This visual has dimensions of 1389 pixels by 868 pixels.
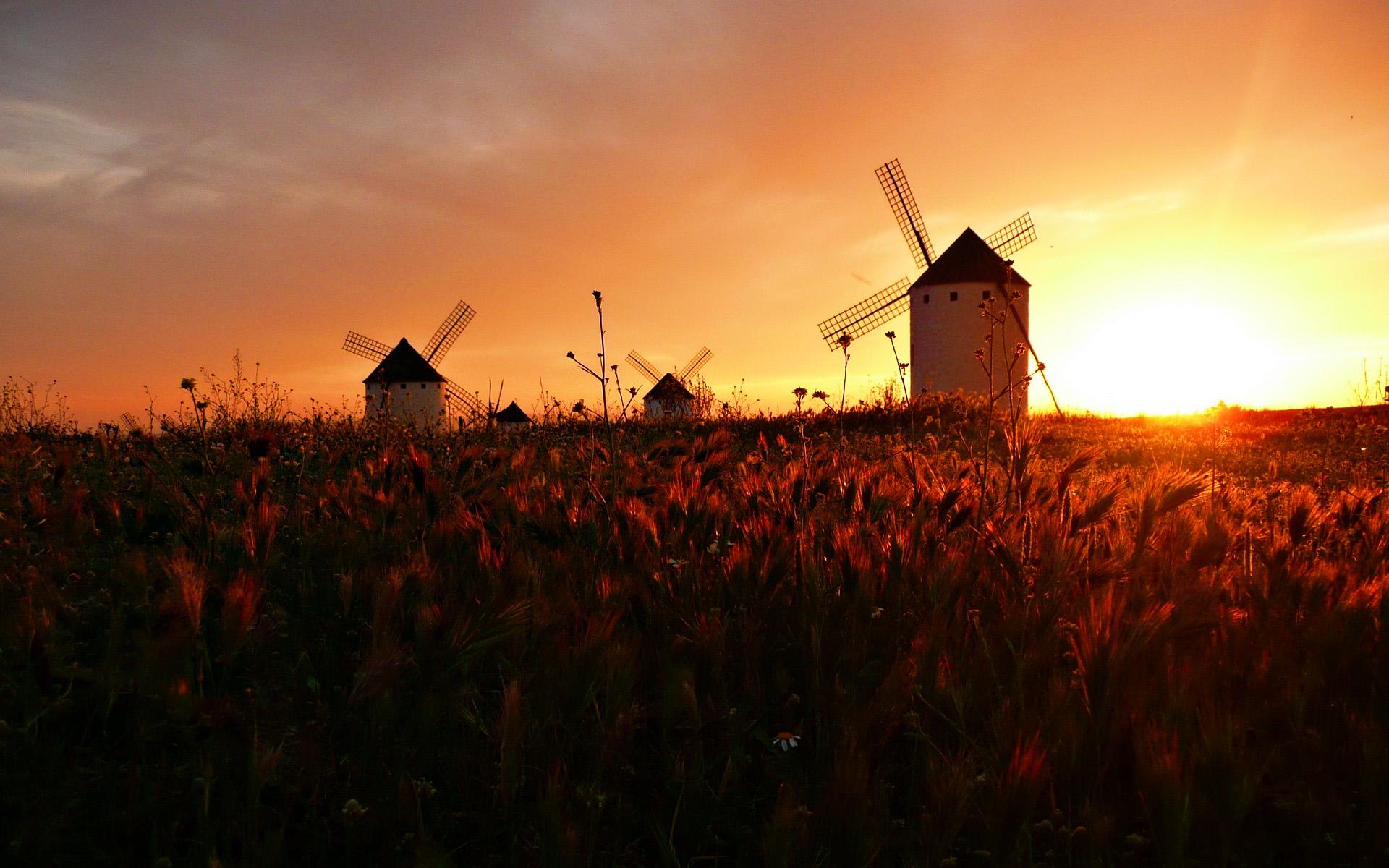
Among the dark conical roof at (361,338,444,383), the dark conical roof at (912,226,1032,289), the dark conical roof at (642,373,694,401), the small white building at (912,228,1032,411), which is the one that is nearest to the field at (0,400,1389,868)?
the dark conical roof at (642,373,694,401)

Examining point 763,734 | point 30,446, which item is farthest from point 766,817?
point 30,446

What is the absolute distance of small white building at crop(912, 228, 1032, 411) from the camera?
32000mm

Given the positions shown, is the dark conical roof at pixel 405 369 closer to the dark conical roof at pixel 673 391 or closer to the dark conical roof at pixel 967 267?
the dark conical roof at pixel 967 267

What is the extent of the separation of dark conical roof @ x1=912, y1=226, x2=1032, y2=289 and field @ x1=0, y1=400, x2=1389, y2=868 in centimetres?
3091

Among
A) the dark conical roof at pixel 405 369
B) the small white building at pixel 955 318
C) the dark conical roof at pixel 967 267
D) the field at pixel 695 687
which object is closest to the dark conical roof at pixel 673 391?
the field at pixel 695 687

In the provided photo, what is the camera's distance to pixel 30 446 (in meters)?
6.06

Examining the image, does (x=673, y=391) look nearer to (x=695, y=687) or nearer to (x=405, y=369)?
(x=695, y=687)

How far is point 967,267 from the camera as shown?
33062mm

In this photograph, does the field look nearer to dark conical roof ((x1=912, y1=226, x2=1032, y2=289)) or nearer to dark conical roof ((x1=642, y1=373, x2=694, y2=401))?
dark conical roof ((x1=642, y1=373, x2=694, y2=401))

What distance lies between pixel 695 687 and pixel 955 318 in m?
32.6

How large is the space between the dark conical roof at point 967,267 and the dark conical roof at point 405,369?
2586cm

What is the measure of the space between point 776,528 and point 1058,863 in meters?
1.52

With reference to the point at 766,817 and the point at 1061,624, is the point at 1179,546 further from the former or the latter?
the point at 766,817

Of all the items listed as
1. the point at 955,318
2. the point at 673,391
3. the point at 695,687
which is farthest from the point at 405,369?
the point at 695,687
